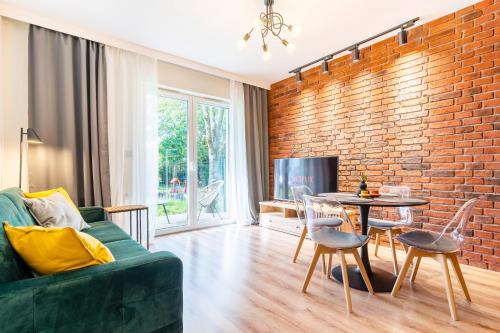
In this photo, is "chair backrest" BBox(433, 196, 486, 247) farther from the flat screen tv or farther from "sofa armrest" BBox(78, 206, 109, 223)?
"sofa armrest" BBox(78, 206, 109, 223)

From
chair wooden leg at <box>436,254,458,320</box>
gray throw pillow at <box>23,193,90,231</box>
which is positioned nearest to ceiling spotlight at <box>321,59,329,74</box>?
chair wooden leg at <box>436,254,458,320</box>

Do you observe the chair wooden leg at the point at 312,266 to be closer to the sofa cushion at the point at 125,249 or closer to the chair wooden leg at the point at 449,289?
the chair wooden leg at the point at 449,289

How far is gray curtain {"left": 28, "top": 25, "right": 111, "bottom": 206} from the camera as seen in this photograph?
9.12 feet

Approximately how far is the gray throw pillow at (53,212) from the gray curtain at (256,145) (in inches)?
114

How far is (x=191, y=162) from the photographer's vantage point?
167 inches

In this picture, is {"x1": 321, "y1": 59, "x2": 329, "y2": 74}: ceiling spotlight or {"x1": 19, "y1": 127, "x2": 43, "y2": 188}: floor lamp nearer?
{"x1": 19, "y1": 127, "x2": 43, "y2": 188}: floor lamp

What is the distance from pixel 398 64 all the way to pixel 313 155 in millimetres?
1698

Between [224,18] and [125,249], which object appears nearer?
[125,249]

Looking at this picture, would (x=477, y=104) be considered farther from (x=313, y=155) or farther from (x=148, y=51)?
(x=148, y=51)

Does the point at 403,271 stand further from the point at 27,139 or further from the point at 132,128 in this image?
the point at 27,139

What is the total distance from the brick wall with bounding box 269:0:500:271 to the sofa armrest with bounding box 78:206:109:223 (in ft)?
10.3

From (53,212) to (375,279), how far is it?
109 inches

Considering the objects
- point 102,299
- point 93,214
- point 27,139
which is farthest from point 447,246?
point 27,139

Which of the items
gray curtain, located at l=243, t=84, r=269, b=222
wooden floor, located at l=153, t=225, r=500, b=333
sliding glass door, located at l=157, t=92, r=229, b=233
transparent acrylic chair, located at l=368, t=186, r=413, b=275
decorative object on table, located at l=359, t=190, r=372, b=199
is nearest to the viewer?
wooden floor, located at l=153, t=225, r=500, b=333
